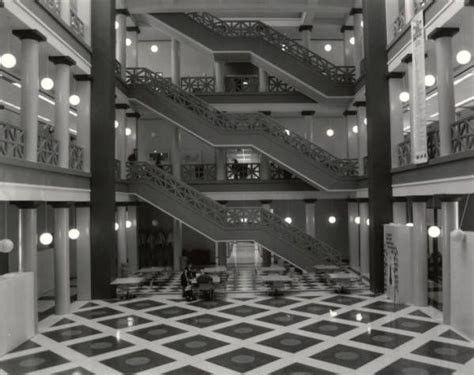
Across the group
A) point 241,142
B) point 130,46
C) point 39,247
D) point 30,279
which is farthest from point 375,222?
point 130,46

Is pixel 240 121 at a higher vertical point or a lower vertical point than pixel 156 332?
higher

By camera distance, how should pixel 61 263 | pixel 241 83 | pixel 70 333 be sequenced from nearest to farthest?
pixel 70 333, pixel 61 263, pixel 241 83

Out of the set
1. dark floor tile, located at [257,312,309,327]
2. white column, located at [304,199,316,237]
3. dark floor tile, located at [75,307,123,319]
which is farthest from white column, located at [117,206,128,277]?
dark floor tile, located at [257,312,309,327]

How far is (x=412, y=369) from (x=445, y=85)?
6690mm

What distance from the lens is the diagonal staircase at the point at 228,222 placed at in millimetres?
17453

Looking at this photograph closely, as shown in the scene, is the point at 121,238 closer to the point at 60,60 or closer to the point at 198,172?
the point at 198,172

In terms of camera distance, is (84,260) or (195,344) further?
(84,260)

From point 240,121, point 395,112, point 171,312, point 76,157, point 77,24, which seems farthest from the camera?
point 240,121

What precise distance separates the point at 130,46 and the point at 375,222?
14466mm

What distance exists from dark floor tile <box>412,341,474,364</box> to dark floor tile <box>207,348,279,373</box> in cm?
297

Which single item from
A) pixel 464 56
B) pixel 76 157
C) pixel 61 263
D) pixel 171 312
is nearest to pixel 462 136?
pixel 464 56

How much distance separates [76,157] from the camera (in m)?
14.5

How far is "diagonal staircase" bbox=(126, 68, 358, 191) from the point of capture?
61.5ft

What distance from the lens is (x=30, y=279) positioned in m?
11.1
